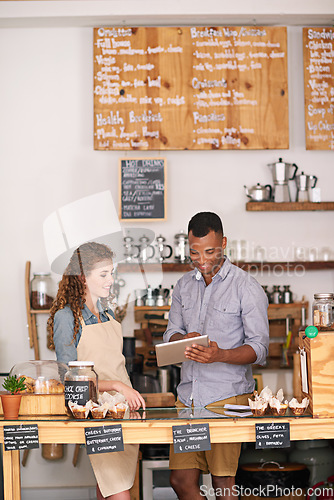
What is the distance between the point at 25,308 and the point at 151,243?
1.02 metres

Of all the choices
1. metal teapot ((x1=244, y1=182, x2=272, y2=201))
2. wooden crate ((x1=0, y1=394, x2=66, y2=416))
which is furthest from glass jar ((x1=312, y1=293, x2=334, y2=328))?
metal teapot ((x1=244, y1=182, x2=272, y2=201))

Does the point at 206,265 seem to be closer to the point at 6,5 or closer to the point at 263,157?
the point at 263,157

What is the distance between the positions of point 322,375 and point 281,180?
8.34ft

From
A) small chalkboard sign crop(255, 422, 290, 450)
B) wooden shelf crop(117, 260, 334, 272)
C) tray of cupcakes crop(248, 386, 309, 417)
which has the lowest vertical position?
small chalkboard sign crop(255, 422, 290, 450)

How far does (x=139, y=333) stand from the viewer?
Answer: 448 cm

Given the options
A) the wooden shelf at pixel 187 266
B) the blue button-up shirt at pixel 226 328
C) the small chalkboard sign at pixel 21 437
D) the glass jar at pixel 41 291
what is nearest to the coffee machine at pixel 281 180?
the wooden shelf at pixel 187 266

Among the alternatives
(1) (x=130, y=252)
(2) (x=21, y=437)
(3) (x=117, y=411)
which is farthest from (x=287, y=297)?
(2) (x=21, y=437)

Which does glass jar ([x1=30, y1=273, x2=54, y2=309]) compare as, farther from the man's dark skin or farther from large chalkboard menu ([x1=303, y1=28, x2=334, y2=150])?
large chalkboard menu ([x1=303, y1=28, x2=334, y2=150])

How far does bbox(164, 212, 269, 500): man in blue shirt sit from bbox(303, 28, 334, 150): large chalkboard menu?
82.4 inches

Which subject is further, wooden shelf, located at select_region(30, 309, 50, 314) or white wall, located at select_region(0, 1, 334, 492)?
white wall, located at select_region(0, 1, 334, 492)

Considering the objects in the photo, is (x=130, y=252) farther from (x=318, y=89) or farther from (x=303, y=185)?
(x=318, y=89)

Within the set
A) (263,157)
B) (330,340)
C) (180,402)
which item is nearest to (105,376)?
(180,402)

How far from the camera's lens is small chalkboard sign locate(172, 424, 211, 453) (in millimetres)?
2068

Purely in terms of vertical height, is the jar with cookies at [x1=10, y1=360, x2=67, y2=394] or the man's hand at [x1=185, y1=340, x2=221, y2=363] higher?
the man's hand at [x1=185, y1=340, x2=221, y2=363]
